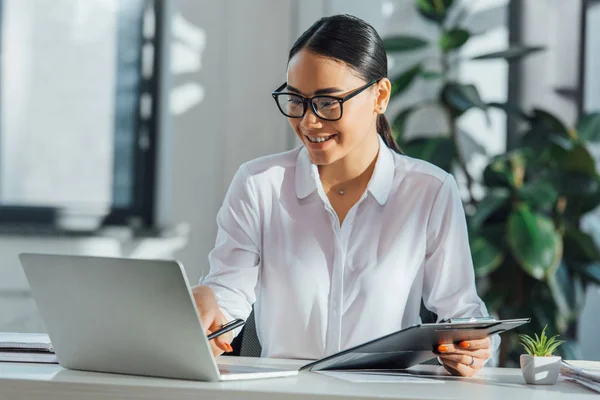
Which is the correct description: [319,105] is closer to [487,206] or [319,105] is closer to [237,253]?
[237,253]

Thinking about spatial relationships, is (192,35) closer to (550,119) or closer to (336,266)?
(550,119)

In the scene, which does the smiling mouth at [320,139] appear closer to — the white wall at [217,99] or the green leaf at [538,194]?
the green leaf at [538,194]

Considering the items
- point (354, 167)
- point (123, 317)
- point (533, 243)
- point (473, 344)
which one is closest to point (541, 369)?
point (473, 344)

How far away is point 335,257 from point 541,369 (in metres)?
0.56

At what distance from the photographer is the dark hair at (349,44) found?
5.41ft

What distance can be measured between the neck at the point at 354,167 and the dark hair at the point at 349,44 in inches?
5.9

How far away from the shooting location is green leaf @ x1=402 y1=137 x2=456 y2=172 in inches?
123

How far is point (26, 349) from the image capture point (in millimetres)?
1376

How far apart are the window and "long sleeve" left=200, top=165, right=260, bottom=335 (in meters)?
2.00

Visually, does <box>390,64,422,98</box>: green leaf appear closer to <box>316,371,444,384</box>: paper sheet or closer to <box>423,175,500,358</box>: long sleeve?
<box>423,175,500,358</box>: long sleeve

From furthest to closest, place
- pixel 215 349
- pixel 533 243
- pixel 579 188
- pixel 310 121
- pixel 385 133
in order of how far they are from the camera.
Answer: pixel 579 188 → pixel 533 243 → pixel 385 133 → pixel 310 121 → pixel 215 349

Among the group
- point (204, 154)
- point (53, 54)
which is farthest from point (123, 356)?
point (53, 54)

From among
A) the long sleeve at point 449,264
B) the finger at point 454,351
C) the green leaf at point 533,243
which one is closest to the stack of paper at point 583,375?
the finger at point 454,351

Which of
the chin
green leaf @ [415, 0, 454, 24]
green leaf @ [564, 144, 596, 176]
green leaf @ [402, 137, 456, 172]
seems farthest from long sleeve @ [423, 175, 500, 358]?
green leaf @ [415, 0, 454, 24]
